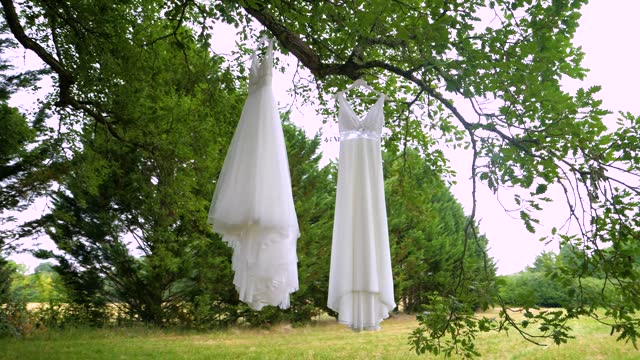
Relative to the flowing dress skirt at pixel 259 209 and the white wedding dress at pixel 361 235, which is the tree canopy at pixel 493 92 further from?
the flowing dress skirt at pixel 259 209

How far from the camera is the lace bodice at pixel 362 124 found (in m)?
3.21

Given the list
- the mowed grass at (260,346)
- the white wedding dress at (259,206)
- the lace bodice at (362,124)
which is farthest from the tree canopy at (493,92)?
the mowed grass at (260,346)

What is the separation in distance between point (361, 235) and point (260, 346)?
492 cm

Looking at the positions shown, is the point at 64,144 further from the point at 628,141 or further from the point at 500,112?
the point at 628,141

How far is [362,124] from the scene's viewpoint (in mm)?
3227

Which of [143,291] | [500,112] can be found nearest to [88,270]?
[143,291]

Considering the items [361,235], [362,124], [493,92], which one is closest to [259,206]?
[361,235]

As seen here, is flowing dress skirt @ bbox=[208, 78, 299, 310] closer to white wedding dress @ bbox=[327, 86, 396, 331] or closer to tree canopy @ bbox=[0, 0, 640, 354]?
white wedding dress @ bbox=[327, 86, 396, 331]

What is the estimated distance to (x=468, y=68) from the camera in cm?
304

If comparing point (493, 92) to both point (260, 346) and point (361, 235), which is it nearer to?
point (361, 235)

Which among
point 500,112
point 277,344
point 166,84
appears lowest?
point 277,344

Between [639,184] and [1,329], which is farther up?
[639,184]

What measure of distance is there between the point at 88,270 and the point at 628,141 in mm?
7699

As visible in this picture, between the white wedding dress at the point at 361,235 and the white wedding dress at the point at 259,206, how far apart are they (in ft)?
0.96
